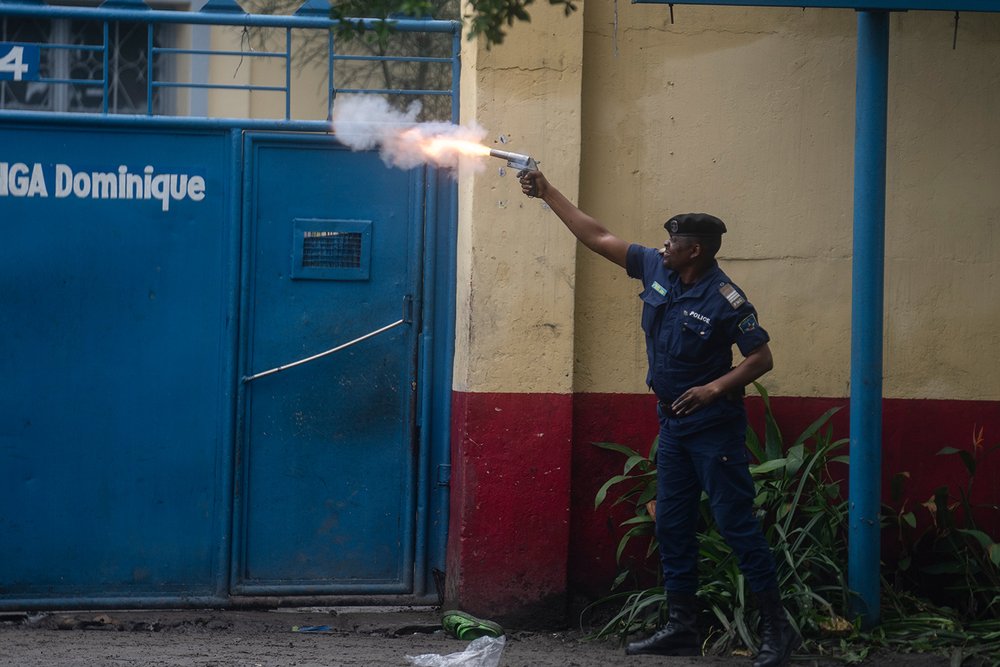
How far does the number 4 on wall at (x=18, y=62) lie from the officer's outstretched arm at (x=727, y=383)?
10.8 ft

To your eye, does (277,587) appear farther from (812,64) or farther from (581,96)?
(812,64)

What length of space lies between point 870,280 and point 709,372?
2.88 feet

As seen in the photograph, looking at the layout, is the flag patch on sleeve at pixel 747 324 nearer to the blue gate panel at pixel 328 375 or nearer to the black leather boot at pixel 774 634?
the black leather boot at pixel 774 634

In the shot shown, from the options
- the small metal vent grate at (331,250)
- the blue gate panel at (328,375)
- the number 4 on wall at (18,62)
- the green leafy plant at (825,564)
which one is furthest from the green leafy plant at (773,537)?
the number 4 on wall at (18,62)

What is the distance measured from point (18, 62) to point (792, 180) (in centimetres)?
366

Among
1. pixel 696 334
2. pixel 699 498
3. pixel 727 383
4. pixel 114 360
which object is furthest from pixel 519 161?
pixel 114 360

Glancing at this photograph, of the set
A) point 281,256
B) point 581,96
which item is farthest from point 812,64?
point 281,256

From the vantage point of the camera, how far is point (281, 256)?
5.59 meters

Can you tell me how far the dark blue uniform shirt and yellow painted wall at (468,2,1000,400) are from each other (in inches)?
23.4

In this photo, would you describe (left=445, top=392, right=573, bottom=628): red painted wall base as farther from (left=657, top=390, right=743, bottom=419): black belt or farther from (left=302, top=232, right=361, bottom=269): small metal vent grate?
(left=302, top=232, right=361, bottom=269): small metal vent grate

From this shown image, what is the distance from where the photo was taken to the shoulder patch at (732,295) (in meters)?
4.73

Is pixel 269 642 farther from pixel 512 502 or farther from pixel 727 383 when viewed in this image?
pixel 727 383

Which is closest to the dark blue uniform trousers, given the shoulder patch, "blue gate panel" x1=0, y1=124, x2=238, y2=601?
the shoulder patch

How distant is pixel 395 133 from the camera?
5.41 metres
